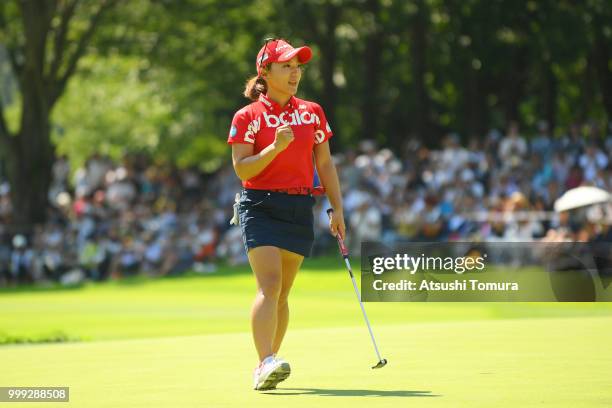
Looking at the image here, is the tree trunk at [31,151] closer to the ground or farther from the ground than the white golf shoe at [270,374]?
farther from the ground

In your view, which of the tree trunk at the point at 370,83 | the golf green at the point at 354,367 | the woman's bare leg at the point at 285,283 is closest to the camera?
the golf green at the point at 354,367

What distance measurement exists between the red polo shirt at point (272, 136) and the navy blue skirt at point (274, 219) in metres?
0.08

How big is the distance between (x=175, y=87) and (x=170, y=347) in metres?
26.7

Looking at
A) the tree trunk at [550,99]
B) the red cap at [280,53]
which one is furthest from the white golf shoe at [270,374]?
the tree trunk at [550,99]

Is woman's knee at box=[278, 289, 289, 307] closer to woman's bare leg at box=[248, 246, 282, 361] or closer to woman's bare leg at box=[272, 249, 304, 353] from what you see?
woman's bare leg at box=[272, 249, 304, 353]

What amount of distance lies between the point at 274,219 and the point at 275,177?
26cm

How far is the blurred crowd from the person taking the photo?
22266 mm

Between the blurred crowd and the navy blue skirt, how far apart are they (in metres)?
13.0

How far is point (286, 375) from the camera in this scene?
741 centimetres

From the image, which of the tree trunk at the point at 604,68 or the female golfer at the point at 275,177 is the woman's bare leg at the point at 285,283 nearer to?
the female golfer at the point at 275,177

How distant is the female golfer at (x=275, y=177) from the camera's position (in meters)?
7.77

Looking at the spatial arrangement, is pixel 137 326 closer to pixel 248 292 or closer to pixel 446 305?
pixel 446 305

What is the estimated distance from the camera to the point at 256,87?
8.14 meters

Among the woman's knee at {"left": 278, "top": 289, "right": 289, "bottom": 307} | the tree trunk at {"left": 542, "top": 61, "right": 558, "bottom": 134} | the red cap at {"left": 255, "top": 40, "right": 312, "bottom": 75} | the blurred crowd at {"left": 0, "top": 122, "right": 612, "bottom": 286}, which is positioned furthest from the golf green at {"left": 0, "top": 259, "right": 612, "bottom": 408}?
the tree trunk at {"left": 542, "top": 61, "right": 558, "bottom": 134}
